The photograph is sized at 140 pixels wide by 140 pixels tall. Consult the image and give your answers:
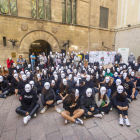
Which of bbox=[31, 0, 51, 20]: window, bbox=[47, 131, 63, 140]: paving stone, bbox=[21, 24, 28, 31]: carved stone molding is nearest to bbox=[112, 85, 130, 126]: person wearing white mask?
bbox=[47, 131, 63, 140]: paving stone

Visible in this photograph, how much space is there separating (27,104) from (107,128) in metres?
3.11

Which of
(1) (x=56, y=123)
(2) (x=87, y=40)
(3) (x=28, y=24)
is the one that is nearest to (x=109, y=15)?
(2) (x=87, y=40)

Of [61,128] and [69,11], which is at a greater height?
[69,11]

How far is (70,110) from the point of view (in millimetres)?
3859

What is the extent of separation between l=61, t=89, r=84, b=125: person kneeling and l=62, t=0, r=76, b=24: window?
1131cm

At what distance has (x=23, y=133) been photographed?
3.16m

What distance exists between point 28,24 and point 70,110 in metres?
10.1

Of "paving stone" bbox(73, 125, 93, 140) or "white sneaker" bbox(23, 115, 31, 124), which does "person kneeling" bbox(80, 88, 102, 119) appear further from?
"white sneaker" bbox(23, 115, 31, 124)

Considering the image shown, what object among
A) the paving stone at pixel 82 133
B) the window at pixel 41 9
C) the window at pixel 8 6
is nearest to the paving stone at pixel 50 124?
the paving stone at pixel 82 133

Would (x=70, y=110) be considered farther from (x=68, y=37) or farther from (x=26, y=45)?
(x=68, y=37)

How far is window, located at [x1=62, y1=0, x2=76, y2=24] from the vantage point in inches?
494

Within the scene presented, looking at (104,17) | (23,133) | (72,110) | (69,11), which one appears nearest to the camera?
(23,133)

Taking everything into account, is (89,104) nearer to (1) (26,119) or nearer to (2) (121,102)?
(2) (121,102)

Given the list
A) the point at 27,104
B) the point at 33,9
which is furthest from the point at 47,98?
the point at 33,9
